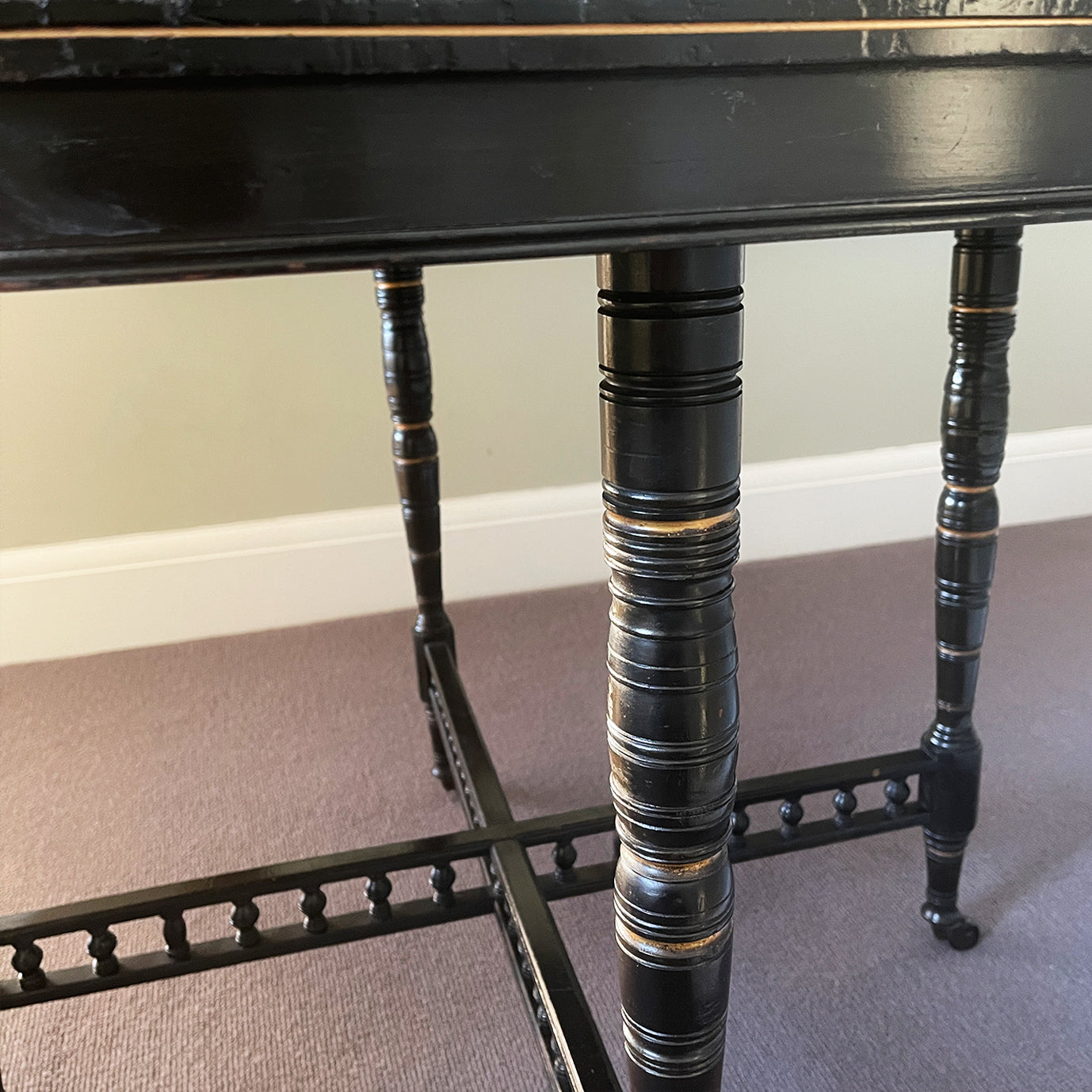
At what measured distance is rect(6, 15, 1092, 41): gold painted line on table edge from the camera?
0.29 m

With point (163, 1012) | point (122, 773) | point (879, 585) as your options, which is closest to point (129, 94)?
point (163, 1012)

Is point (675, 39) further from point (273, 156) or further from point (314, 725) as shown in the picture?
point (314, 725)

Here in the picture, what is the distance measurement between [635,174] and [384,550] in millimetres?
1609

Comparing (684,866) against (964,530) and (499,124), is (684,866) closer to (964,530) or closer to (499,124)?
(499,124)

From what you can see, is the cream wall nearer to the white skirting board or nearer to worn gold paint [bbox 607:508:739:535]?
the white skirting board

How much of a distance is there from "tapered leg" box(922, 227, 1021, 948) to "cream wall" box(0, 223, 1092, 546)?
1026mm

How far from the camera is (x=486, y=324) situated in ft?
6.09

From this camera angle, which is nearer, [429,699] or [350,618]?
[429,699]

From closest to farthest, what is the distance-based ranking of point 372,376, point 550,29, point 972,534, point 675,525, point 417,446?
point 550,29 → point 675,525 → point 972,534 → point 417,446 → point 372,376

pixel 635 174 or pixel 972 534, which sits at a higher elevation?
pixel 635 174

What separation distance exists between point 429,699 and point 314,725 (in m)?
0.29

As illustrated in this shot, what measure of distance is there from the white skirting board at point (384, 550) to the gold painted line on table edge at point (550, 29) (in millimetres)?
1613

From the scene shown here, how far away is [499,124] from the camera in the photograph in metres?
0.33

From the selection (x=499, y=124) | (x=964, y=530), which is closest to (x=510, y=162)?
(x=499, y=124)
